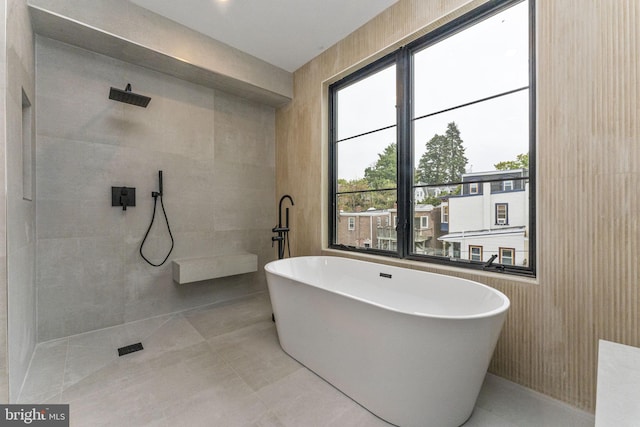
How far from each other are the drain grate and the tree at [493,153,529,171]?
3.01 meters

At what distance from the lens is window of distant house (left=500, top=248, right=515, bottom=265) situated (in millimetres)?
1826

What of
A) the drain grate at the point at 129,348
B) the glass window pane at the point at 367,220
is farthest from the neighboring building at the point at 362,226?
the drain grate at the point at 129,348

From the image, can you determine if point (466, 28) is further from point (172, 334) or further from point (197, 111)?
point (172, 334)

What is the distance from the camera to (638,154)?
1.32 metres

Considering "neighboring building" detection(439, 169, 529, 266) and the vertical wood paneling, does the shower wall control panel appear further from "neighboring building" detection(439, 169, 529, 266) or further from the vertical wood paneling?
the vertical wood paneling

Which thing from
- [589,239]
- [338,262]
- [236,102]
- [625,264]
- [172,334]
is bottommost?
[172,334]

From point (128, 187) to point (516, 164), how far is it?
3.26 m

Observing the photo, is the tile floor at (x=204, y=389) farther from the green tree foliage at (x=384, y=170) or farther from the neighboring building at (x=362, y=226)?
the green tree foliage at (x=384, y=170)

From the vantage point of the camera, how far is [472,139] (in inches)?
80.3

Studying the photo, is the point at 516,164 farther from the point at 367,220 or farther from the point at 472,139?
the point at 367,220

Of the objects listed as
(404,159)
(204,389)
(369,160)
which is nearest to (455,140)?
(404,159)

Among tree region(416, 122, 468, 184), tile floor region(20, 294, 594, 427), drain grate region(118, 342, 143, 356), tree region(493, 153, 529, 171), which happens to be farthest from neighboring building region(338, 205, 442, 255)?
drain grate region(118, 342, 143, 356)

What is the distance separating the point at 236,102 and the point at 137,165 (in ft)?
4.46

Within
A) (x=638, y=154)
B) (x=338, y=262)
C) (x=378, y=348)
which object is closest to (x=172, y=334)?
(x=338, y=262)
